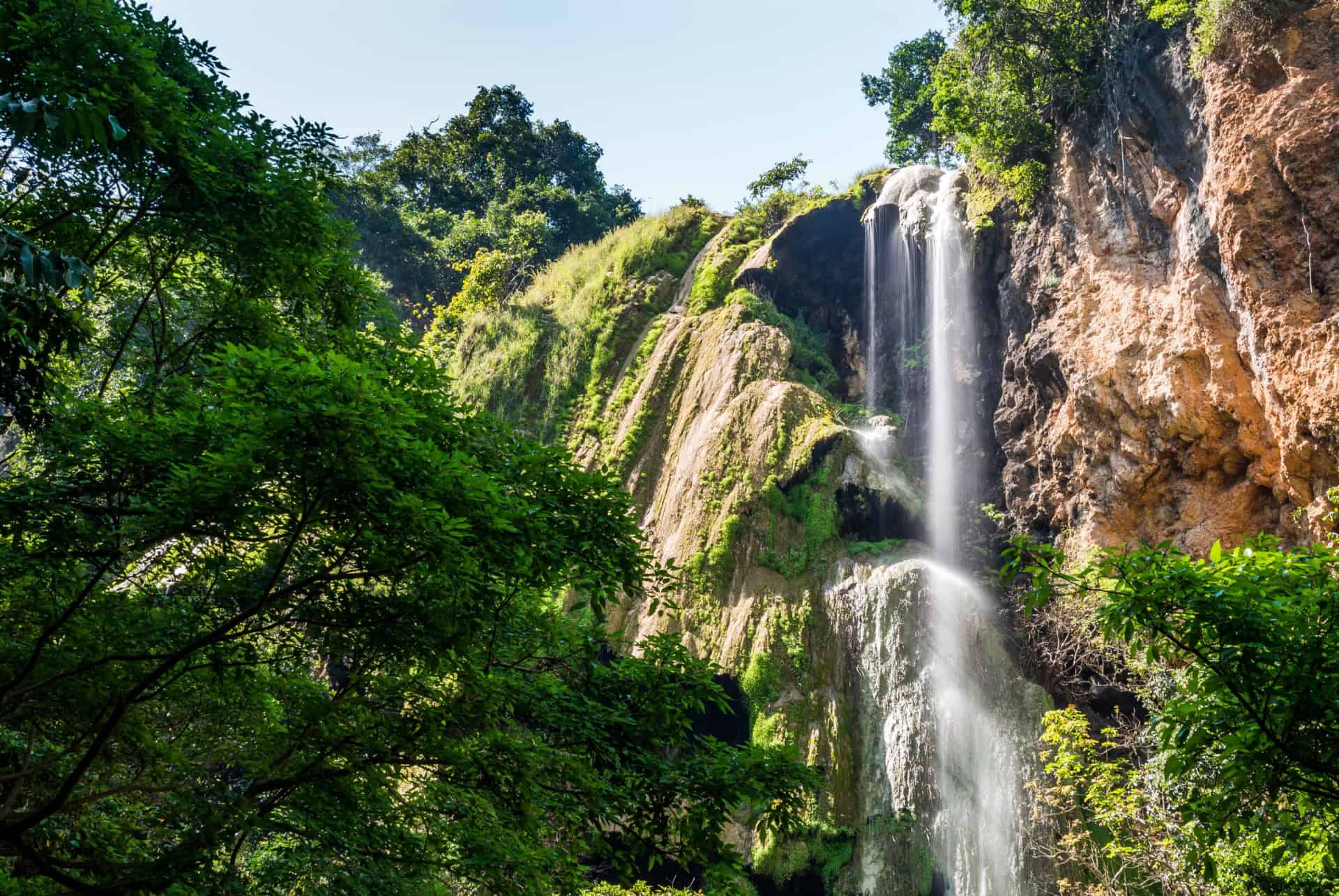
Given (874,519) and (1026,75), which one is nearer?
(1026,75)

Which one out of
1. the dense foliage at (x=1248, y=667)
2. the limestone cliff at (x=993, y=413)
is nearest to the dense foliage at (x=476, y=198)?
the limestone cliff at (x=993, y=413)

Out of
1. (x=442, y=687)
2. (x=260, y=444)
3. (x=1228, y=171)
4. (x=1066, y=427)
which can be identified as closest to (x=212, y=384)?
(x=260, y=444)

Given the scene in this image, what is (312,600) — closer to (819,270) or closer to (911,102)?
(819,270)

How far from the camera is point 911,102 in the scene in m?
29.8

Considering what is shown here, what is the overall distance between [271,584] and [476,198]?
34898 millimetres

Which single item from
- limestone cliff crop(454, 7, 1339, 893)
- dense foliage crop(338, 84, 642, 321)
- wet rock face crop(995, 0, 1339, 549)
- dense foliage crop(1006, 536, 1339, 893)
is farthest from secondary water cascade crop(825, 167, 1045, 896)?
dense foliage crop(338, 84, 642, 321)

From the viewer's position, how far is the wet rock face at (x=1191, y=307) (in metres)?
10.8

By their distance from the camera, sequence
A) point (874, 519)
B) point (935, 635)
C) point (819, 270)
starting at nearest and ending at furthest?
1. point (935, 635)
2. point (874, 519)
3. point (819, 270)

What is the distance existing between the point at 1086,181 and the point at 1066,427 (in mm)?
4458

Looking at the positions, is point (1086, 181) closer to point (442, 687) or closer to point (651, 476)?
point (651, 476)

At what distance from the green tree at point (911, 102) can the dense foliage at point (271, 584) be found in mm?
26732

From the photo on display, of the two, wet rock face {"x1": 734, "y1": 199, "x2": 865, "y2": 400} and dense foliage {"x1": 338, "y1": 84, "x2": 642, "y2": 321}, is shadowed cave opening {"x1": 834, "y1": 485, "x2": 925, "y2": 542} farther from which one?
dense foliage {"x1": 338, "y1": 84, "x2": 642, "y2": 321}

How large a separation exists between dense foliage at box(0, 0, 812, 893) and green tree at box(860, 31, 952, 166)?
1052 inches

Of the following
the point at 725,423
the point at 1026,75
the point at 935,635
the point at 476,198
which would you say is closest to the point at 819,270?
the point at 725,423
